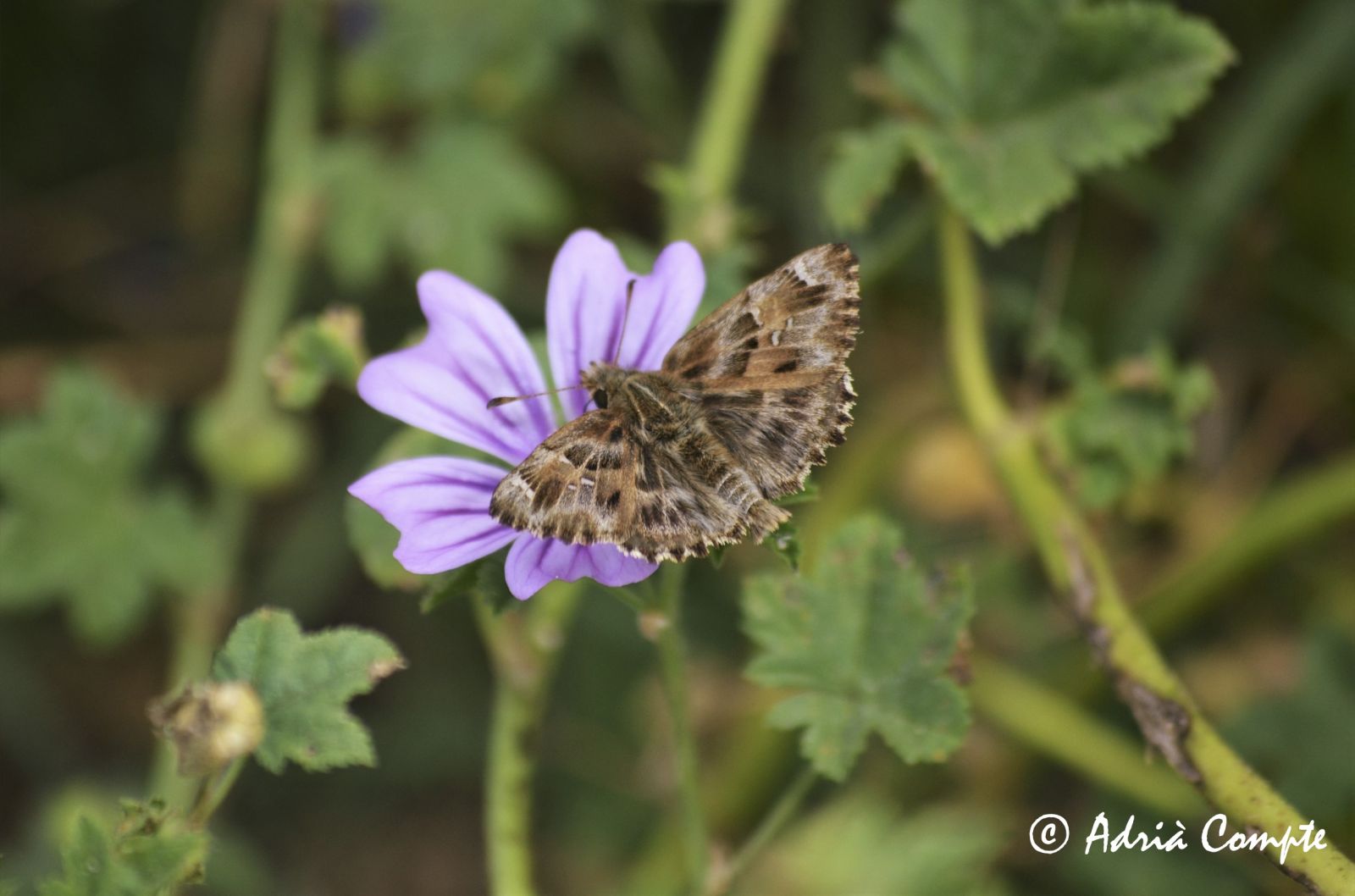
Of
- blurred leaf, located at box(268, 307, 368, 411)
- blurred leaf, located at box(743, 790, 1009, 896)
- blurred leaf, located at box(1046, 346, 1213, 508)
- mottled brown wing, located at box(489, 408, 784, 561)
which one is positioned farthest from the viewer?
blurred leaf, located at box(743, 790, 1009, 896)

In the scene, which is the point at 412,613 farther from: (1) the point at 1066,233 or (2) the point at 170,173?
(1) the point at 1066,233

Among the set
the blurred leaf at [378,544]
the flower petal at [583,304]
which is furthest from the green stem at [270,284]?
the flower petal at [583,304]

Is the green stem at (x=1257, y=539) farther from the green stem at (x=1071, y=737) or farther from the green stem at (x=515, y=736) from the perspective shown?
the green stem at (x=515, y=736)

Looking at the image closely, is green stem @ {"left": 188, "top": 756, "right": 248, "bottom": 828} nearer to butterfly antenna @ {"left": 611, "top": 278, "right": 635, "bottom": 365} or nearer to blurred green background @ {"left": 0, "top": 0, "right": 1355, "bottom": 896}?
butterfly antenna @ {"left": 611, "top": 278, "right": 635, "bottom": 365}

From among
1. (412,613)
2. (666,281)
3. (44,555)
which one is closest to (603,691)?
(412,613)


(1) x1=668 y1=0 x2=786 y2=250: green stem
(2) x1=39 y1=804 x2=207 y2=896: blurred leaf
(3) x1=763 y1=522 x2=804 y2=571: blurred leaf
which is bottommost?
(2) x1=39 y1=804 x2=207 y2=896: blurred leaf

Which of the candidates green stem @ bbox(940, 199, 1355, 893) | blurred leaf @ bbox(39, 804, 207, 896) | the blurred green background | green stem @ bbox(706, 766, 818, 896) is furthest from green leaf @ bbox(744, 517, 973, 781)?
blurred leaf @ bbox(39, 804, 207, 896)
